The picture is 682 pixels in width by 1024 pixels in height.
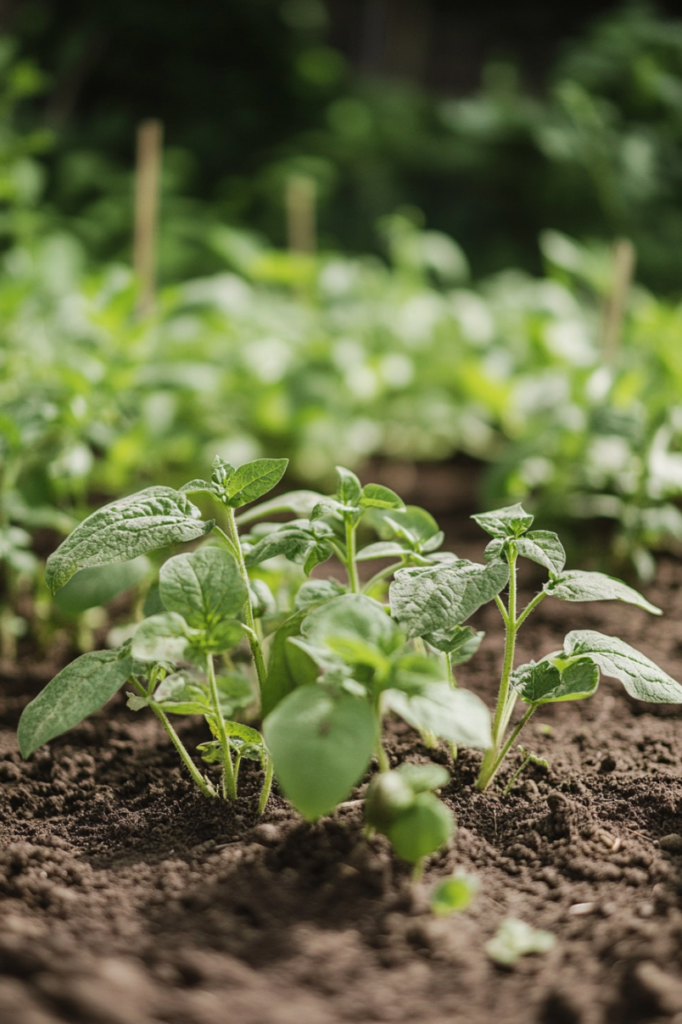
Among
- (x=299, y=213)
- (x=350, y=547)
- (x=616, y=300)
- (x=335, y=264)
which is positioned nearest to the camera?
(x=350, y=547)

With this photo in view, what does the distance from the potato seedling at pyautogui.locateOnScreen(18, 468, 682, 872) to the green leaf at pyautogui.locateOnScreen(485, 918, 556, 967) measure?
0.31 ft

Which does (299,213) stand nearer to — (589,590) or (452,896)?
(589,590)

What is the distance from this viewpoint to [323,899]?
2.53 feet

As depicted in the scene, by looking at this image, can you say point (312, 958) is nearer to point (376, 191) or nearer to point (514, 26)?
point (376, 191)

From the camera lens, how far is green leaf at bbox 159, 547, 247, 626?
817mm

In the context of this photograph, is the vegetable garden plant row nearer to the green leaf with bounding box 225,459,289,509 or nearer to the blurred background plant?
the green leaf with bounding box 225,459,289,509

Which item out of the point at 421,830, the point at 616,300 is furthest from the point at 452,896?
the point at 616,300

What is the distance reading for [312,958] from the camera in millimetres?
704

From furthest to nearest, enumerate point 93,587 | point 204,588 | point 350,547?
point 93,587
point 350,547
point 204,588

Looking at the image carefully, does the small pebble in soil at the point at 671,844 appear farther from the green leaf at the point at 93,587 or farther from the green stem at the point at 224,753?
the green leaf at the point at 93,587

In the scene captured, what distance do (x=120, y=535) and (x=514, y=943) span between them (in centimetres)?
52

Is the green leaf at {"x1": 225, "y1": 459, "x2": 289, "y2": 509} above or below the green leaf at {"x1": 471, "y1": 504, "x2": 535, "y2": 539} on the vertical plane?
above

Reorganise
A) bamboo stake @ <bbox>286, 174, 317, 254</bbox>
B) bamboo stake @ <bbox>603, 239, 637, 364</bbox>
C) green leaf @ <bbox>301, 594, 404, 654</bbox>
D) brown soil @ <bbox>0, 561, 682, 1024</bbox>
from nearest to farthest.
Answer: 1. brown soil @ <bbox>0, 561, 682, 1024</bbox>
2. green leaf @ <bbox>301, 594, 404, 654</bbox>
3. bamboo stake @ <bbox>603, 239, 637, 364</bbox>
4. bamboo stake @ <bbox>286, 174, 317, 254</bbox>

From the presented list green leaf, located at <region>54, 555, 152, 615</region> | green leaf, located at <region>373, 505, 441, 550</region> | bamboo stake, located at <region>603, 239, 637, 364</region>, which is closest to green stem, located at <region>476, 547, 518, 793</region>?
green leaf, located at <region>373, 505, 441, 550</region>
